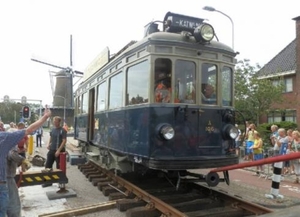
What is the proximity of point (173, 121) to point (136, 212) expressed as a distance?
1724mm

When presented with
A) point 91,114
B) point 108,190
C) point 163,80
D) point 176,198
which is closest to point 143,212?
point 176,198

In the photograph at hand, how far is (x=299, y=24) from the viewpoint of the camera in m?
26.0

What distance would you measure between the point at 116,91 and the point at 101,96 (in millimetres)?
1695

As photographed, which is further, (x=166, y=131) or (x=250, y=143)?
(x=250, y=143)

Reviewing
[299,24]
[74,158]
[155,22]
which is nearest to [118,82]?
[155,22]

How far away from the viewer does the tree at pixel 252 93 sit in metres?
22.5

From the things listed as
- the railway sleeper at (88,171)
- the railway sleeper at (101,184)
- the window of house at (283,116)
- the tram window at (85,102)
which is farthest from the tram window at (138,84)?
the window of house at (283,116)

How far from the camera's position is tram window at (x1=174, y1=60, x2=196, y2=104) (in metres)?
6.75

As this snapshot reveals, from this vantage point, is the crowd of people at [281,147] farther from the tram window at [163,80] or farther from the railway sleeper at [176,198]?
the tram window at [163,80]

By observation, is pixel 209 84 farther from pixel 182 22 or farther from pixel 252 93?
pixel 252 93

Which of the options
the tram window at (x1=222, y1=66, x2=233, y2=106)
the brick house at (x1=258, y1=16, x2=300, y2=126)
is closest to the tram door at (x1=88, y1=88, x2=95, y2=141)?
the tram window at (x1=222, y1=66, x2=233, y2=106)

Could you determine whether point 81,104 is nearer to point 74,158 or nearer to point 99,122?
point 74,158

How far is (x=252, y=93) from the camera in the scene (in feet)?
74.1

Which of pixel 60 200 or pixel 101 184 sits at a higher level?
pixel 101 184
